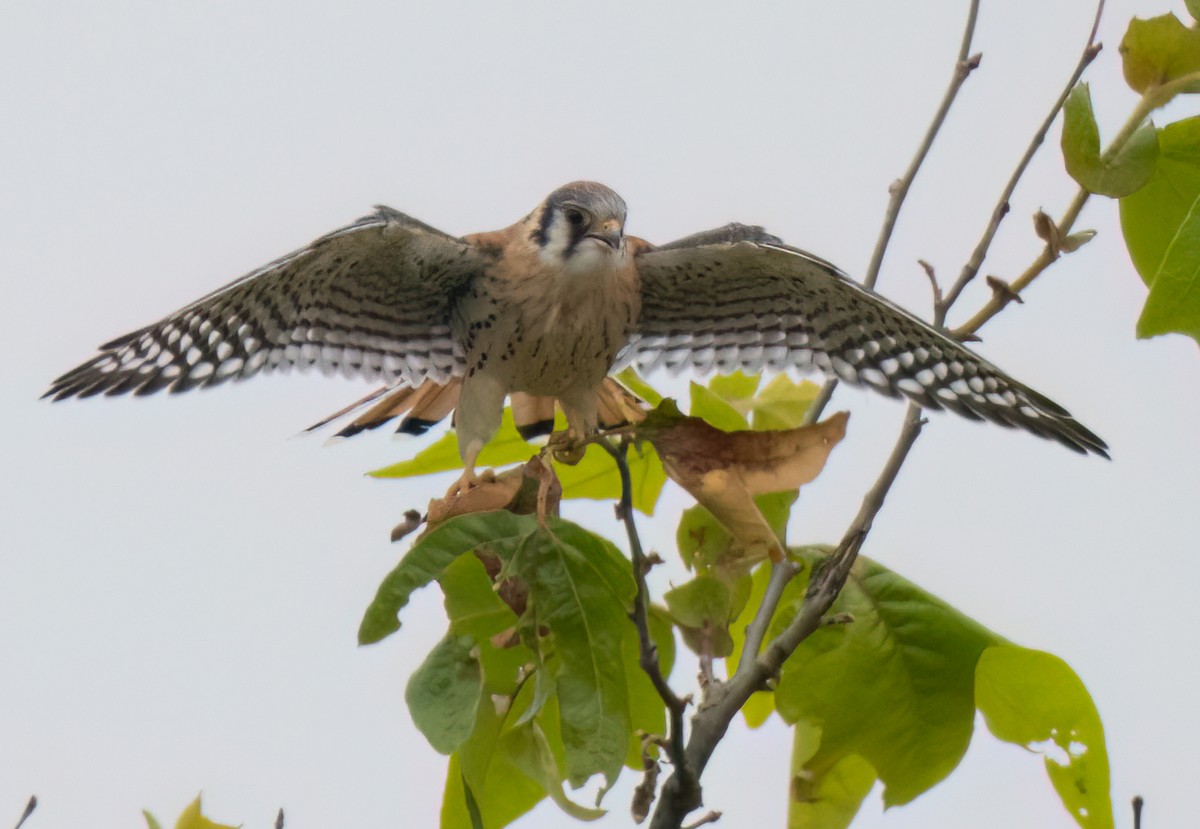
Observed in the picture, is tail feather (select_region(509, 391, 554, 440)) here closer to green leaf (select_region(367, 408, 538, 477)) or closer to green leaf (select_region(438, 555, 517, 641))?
green leaf (select_region(367, 408, 538, 477))

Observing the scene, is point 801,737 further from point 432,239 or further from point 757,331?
point 432,239

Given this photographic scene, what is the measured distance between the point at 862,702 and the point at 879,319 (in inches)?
36.6

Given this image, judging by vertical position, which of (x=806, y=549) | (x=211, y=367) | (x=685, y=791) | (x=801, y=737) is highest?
(x=211, y=367)

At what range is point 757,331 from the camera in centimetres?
285

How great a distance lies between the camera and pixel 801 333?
2.80 metres

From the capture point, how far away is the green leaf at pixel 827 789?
Answer: 206cm

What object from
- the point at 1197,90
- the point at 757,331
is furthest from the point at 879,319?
the point at 1197,90

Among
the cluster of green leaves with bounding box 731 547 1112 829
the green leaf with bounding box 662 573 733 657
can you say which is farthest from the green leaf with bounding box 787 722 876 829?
the green leaf with bounding box 662 573 733 657

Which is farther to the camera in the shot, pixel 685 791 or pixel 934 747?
pixel 934 747

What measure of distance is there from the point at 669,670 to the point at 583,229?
104cm

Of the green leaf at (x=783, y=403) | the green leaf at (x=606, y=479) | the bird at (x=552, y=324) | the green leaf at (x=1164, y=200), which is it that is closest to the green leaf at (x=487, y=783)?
→ the green leaf at (x=606, y=479)

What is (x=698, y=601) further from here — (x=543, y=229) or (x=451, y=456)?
(x=543, y=229)

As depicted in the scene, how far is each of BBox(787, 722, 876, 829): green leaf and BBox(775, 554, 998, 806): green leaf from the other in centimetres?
2

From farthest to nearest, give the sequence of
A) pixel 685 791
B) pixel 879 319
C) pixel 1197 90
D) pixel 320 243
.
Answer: pixel 879 319
pixel 320 243
pixel 1197 90
pixel 685 791
